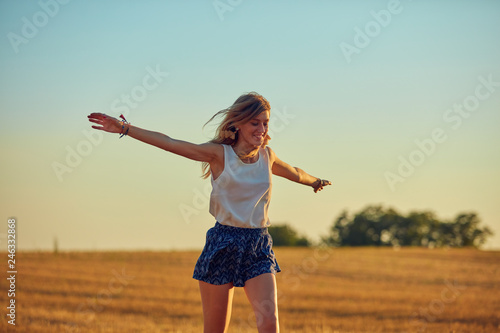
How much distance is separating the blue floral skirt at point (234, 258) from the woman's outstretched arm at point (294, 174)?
718 millimetres

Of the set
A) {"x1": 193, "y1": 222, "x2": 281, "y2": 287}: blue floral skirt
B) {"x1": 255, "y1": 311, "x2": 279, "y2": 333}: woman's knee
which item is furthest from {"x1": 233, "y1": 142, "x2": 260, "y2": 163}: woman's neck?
{"x1": 255, "y1": 311, "x2": 279, "y2": 333}: woman's knee

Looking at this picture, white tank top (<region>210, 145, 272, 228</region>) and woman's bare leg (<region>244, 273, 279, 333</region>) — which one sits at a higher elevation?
white tank top (<region>210, 145, 272, 228</region>)

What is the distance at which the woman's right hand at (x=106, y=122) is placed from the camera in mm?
4766

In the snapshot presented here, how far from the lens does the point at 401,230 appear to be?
50.3 m

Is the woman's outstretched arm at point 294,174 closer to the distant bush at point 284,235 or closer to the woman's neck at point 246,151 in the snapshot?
the woman's neck at point 246,151

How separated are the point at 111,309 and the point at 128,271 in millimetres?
7904

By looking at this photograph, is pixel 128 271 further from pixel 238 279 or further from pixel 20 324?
pixel 238 279

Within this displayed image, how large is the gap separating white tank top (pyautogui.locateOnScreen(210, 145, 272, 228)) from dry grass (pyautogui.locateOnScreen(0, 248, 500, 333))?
5.85m

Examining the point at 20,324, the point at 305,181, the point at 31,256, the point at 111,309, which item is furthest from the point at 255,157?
the point at 31,256

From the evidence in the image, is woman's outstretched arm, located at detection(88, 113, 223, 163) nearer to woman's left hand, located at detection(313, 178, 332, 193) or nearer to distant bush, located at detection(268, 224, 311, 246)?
woman's left hand, located at detection(313, 178, 332, 193)

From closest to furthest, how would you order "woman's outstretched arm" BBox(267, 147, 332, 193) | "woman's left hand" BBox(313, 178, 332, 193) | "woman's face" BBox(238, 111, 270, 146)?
"woman's face" BBox(238, 111, 270, 146) → "woman's outstretched arm" BBox(267, 147, 332, 193) → "woman's left hand" BBox(313, 178, 332, 193)

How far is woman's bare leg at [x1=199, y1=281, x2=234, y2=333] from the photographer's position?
5.23m

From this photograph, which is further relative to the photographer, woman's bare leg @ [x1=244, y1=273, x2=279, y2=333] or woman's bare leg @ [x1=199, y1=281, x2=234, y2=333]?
woman's bare leg @ [x1=199, y1=281, x2=234, y2=333]

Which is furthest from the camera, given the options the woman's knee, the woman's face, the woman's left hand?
the woman's left hand
